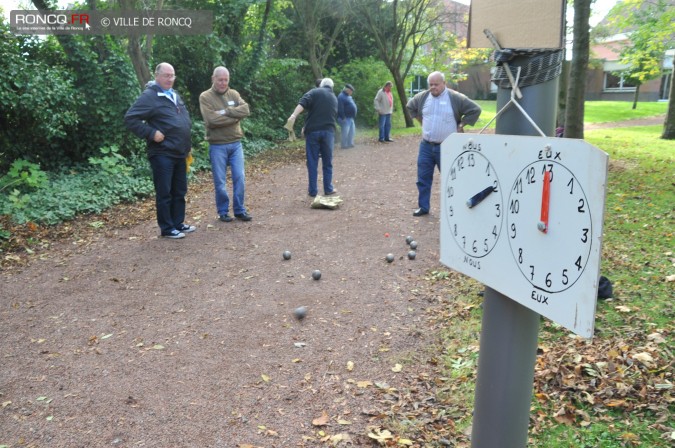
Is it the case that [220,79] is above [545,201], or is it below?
above

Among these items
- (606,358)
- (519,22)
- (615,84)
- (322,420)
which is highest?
(615,84)

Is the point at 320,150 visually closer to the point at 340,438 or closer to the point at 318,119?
the point at 318,119

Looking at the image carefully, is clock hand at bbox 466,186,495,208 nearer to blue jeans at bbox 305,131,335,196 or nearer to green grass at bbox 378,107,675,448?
green grass at bbox 378,107,675,448

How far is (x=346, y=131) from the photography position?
57.1 feet

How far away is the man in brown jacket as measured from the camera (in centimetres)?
796

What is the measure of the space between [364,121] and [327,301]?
19.5m

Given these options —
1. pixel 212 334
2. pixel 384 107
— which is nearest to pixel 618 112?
pixel 384 107

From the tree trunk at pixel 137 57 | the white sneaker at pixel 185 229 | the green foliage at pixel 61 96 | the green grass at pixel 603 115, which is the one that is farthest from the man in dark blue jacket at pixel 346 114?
the white sneaker at pixel 185 229

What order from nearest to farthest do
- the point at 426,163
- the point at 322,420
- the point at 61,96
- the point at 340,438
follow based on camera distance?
the point at 340,438, the point at 322,420, the point at 426,163, the point at 61,96

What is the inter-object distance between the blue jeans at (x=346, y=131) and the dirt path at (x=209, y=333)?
30.8 ft

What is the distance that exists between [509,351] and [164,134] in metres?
6.43

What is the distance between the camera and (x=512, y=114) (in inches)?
65.4

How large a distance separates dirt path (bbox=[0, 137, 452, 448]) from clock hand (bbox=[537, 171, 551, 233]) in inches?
92.2

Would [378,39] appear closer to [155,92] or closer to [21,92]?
[21,92]
